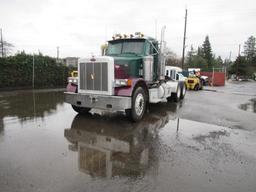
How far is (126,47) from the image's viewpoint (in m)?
6.40

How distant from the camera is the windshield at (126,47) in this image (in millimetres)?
6219

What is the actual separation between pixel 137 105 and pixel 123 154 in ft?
7.22

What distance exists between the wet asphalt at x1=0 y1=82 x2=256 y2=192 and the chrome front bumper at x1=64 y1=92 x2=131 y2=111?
49cm

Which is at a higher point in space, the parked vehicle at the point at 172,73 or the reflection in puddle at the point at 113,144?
the parked vehicle at the point at 172,73

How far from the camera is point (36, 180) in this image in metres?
2.58

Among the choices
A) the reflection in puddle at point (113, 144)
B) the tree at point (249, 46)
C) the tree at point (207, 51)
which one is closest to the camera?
the reflection in puddle at point (113, 144)

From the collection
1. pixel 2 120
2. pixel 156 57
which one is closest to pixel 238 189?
pixel 156 57

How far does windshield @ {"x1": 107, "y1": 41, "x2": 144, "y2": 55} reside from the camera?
622cm

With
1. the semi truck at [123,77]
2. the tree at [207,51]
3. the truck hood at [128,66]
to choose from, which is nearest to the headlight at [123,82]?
the semi truck at [123,77]

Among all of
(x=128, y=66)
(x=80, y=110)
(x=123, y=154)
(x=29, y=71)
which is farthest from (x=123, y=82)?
(x=29, y=71)

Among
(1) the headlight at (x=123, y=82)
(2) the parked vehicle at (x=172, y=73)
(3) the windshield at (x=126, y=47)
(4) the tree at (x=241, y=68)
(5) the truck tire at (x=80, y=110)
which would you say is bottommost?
(5) the truck tire at (x=80, y=110)

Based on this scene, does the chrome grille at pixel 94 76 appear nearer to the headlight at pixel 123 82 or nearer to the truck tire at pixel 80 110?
the headlight at pixel 123 82

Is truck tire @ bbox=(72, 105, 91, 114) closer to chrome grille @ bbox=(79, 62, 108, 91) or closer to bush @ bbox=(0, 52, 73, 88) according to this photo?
chrome grille @ bbox=(79, 62, 108, 91)

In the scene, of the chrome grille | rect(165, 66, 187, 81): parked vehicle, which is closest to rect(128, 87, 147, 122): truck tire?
the chrome grille
